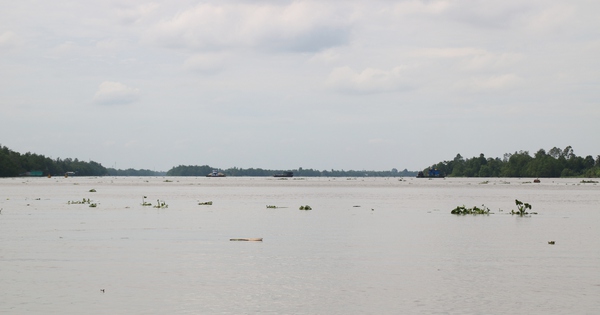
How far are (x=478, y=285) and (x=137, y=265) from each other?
1292 centimetres

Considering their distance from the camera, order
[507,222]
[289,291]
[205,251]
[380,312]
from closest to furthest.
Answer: [380,312]
[289,291]
[205,251]
[507,222]

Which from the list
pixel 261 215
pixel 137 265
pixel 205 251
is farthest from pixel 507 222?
pixel 137 265

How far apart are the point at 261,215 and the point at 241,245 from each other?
914 inches

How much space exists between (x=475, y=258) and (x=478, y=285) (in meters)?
7.12

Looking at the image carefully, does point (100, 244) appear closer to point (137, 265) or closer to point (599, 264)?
point (137, 265)

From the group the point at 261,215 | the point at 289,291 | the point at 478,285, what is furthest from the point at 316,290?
the point at 261,215

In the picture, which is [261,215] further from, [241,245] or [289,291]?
[289,291]

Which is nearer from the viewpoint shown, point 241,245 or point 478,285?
point 478,285

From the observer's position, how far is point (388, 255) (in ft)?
104

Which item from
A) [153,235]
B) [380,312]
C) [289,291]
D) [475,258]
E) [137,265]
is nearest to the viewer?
[380,312]

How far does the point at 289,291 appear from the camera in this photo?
74.6ft

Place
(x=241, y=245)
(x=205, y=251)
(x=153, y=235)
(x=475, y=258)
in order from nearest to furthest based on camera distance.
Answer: (x=475, y=258) < (x=205, y=251) < (x=241, y=245) < (x=153, y=235)

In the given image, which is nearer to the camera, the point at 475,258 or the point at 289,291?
the point at 289,291

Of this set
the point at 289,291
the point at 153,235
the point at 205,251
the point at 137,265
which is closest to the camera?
the point at 289,291
